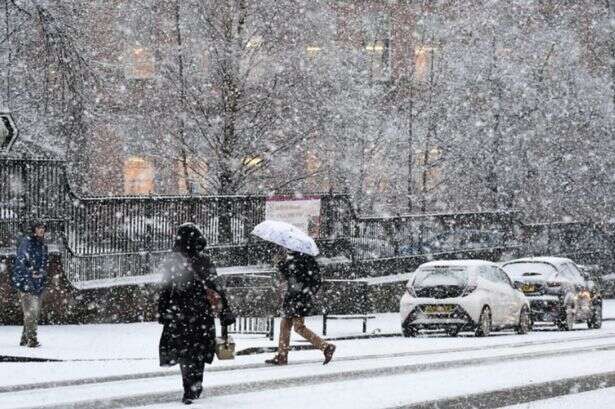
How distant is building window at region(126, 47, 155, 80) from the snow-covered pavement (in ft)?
33.3

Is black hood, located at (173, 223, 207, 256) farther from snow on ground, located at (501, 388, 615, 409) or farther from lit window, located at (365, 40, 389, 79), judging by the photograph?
lit window, located at (365, 40, 389, 79)

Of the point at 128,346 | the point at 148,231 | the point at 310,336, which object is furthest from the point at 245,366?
the point at 148,231

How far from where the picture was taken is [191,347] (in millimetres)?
12320

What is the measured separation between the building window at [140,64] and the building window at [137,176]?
3.80 meters

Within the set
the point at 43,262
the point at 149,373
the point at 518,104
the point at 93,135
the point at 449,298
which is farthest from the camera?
the point at 518,104

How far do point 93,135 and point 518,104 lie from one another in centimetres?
1519

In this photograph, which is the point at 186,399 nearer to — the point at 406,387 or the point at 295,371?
the point at 406,387

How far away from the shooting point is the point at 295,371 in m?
16.7

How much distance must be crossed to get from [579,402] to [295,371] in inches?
174

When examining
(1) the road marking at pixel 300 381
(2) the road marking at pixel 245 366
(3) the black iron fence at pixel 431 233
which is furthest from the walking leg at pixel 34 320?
(3) the black iron fence at pixel 431 233

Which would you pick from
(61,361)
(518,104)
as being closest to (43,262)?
(61,361)

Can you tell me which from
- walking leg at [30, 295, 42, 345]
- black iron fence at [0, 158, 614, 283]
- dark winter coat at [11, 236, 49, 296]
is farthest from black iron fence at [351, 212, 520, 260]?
walking leg at [30, 295, 42, 345]

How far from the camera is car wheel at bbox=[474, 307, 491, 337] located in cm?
2595

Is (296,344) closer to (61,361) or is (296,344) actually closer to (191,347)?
(61,361)
